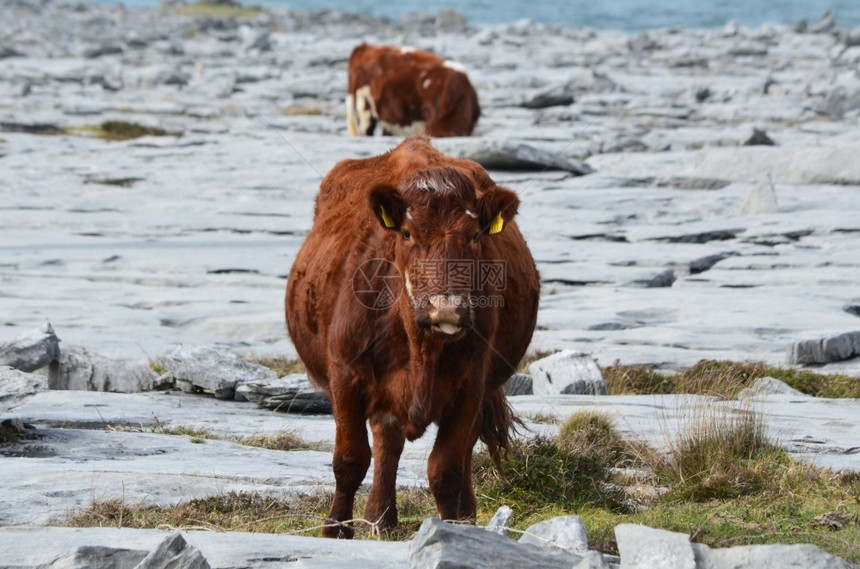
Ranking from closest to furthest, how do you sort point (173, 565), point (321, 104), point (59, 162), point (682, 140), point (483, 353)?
point (173, 565) < point (483, 353) < point (59, 162) < point (682, 140) < point (321, 104)

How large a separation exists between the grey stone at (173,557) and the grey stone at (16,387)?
3.88 metres

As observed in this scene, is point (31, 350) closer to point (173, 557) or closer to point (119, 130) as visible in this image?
point (173, 557)

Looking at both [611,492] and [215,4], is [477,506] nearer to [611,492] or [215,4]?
[611,492]

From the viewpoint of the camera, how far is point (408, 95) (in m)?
28.5

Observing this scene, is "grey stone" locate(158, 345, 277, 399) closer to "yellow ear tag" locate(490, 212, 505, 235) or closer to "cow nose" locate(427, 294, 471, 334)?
"yellow ear tag" locate(490, 212, 505, 235)

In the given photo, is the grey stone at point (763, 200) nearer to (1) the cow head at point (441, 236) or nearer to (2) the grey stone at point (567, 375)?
(2) the grey stone at point (567, 375)

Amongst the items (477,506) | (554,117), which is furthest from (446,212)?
(554,117)

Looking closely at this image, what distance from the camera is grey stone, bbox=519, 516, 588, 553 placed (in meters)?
5.36

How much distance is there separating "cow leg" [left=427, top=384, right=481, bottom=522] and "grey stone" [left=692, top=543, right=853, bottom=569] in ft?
6.58

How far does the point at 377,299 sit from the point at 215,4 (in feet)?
374

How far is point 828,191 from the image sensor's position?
20750 mm

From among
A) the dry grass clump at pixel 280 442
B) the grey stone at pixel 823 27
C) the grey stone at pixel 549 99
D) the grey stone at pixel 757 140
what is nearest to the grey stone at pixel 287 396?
the dry grass clump at pixel 280 442

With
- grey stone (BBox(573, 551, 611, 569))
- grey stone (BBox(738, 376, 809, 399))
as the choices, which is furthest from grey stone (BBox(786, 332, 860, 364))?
grey stone (BBox(573, 551, 611, 569))

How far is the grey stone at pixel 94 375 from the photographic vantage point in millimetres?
11000
